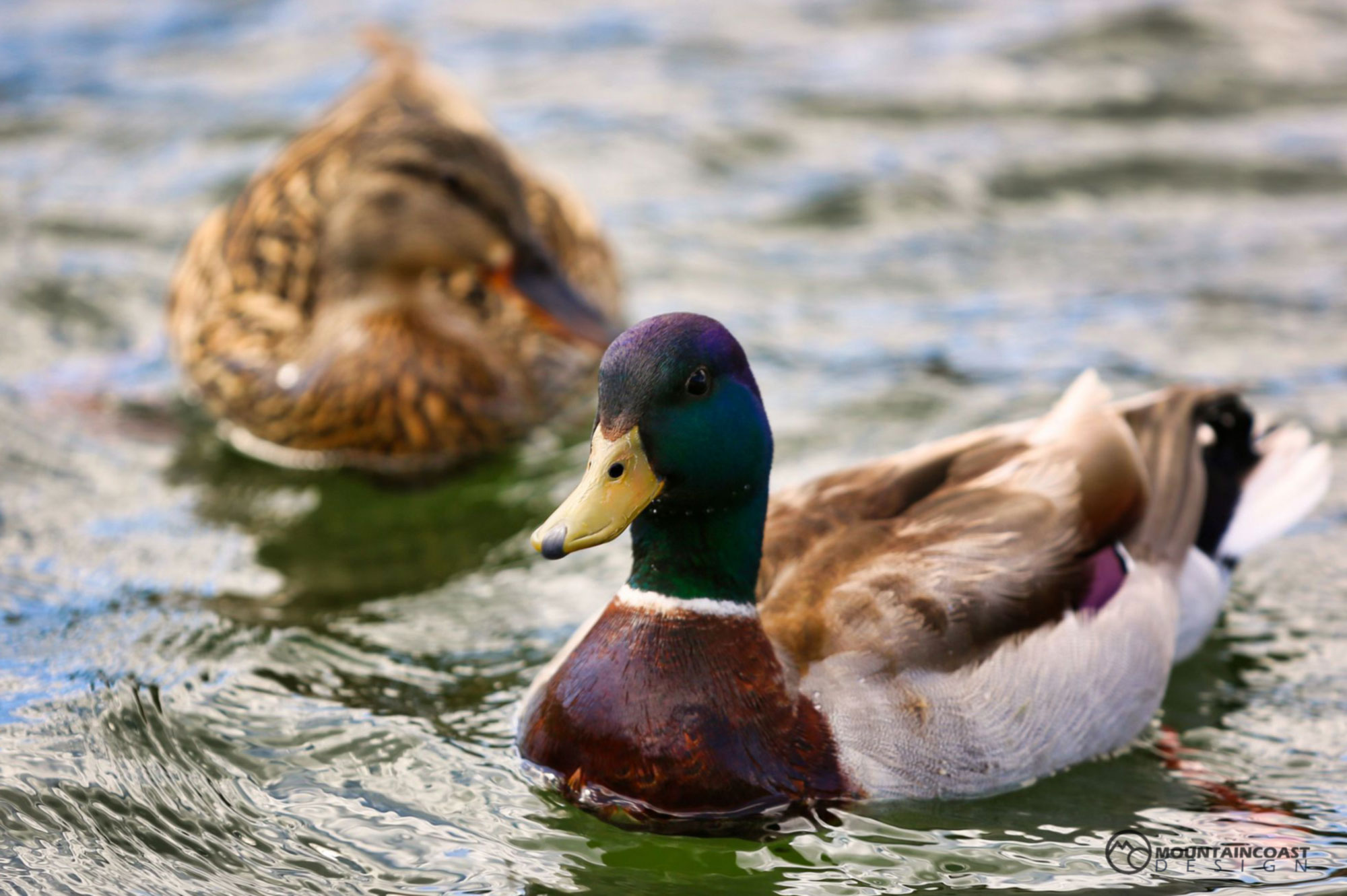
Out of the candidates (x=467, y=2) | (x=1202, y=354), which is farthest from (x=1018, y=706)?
(x=467, y=2)

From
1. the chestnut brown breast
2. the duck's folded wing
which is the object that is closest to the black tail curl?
the duck's folded wing

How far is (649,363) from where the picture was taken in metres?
4.51

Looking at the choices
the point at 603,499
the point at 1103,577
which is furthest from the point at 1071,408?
the point at 603,499

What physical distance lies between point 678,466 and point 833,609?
0.73 meters

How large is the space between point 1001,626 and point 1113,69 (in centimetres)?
769

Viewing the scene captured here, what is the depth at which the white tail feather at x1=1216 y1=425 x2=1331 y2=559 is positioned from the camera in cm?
618

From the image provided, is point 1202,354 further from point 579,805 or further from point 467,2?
point 467,2

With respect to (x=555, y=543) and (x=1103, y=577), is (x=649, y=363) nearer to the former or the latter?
(x=555, y=543)

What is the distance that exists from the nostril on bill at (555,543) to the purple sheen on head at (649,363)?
1.06 ft

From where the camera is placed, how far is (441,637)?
6031 millimetres

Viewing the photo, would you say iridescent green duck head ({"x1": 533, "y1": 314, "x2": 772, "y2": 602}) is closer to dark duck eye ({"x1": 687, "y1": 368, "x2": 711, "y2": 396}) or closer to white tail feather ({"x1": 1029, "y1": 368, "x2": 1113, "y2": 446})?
dark duck eye ({"x1": 687, "y1": 368, "x2": 711, "y2": 396})

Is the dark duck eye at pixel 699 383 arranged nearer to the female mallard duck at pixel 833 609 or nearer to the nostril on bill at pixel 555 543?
the female mallard duck at pixel 833 609

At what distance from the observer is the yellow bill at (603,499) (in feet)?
14.5

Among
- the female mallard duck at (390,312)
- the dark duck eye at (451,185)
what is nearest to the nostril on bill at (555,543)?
the female mallard duck at (390,312)
